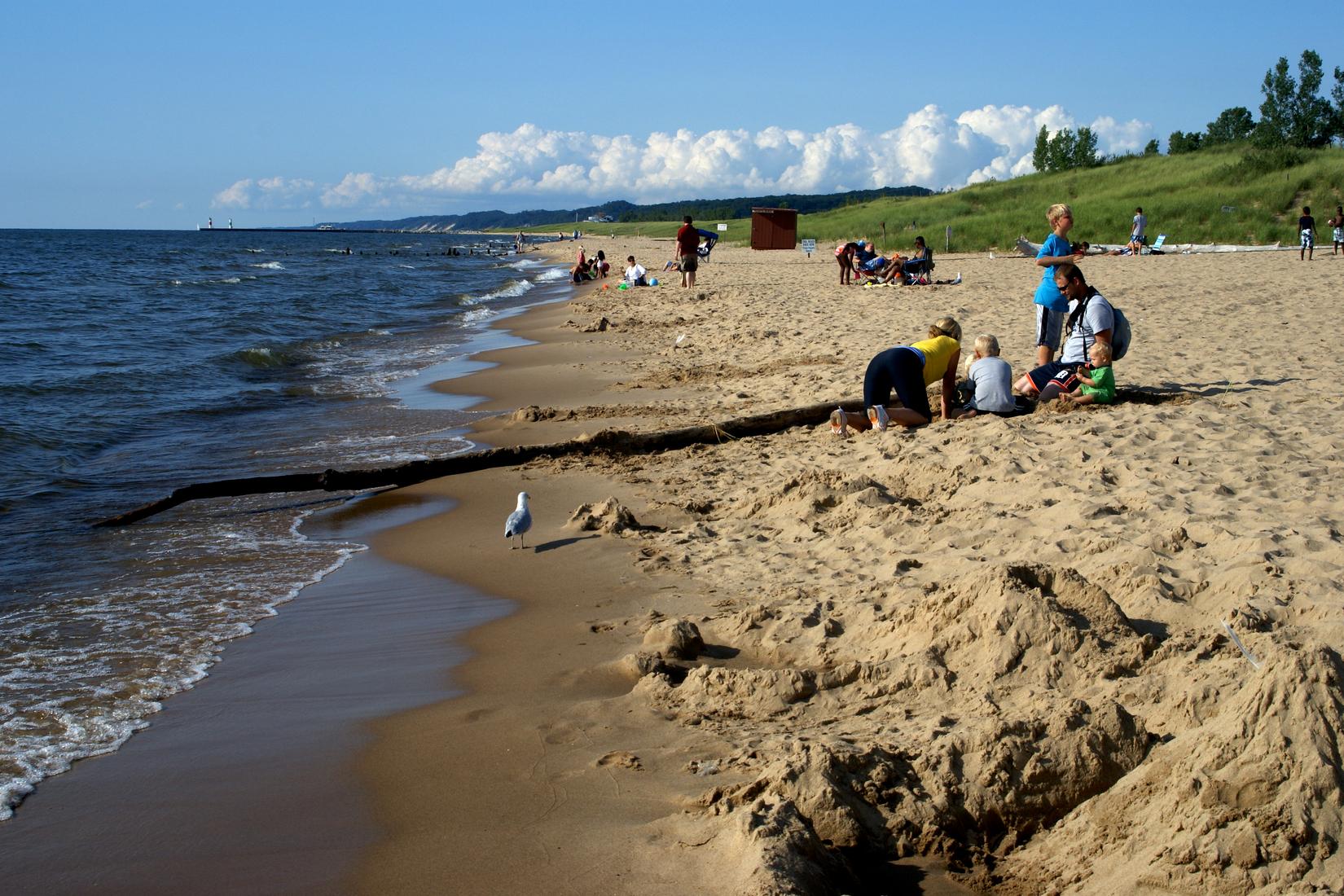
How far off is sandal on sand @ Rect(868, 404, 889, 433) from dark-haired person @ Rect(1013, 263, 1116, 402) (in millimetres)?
1305

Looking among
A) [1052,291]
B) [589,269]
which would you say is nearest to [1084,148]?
[589,269]

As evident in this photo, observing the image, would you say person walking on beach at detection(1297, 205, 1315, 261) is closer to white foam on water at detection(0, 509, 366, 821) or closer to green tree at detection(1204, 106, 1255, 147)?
white foam on water at detection(0, 509, 366, 821)

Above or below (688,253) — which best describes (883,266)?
below

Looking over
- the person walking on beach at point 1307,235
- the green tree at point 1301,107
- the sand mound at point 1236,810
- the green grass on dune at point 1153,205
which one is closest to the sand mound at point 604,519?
the sand mound at point 1236,810

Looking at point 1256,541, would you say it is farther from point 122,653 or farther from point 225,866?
point 122,653

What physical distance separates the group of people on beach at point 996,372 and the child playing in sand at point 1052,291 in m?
0.01

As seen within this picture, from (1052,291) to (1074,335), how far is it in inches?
17.8

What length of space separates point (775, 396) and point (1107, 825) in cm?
786

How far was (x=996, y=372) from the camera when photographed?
8422 millimetres

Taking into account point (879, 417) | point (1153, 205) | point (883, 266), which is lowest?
point (879, 417)

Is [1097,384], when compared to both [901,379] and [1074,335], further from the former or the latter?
[901,379]

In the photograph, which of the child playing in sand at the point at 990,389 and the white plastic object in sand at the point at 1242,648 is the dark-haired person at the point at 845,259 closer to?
the child playing in sand at the point at 990,389

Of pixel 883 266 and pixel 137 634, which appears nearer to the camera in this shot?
pixel 137 634

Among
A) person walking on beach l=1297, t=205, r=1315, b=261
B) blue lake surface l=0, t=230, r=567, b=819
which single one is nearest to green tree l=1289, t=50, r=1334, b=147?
person walking on beach l=1297, t=205, r=1315, b=261
